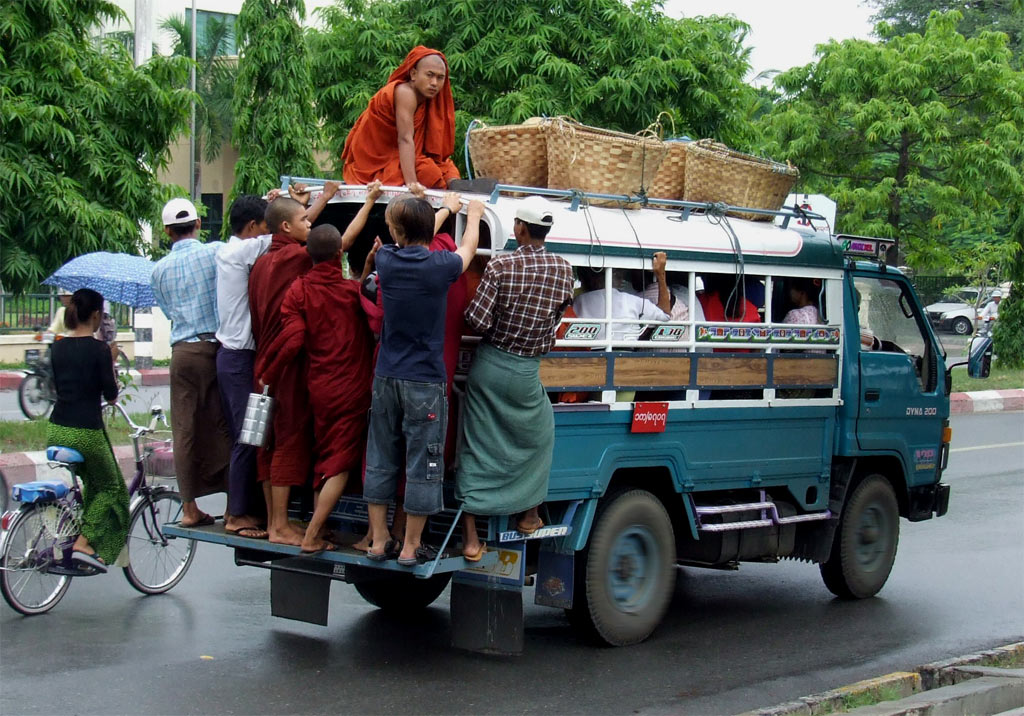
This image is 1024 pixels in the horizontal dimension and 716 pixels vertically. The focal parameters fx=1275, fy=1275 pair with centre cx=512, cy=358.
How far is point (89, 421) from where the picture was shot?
6.87 meters

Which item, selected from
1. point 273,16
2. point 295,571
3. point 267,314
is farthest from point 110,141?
point 295,571

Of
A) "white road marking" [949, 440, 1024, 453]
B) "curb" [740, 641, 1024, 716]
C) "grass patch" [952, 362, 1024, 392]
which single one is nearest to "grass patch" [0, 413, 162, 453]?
"curb" [740, 641, 1024, 716]

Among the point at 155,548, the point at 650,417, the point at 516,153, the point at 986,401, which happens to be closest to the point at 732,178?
the point at 516,153

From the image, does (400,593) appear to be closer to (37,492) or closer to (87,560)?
(87,560)

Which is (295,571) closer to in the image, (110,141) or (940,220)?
(110,141)

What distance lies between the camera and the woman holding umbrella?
22.4 feet

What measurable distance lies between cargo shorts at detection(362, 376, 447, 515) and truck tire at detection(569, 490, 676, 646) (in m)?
1.08

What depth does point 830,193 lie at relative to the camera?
22594 millimetres

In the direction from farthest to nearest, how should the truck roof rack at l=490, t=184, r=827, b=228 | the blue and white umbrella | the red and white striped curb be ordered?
the red and white striped curb, the blue and white umbrella, the truck roof rack at l=490, t=184, r=827, b=228

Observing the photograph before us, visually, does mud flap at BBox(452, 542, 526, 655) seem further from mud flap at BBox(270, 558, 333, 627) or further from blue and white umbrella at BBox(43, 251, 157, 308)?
blue and white umbrella at BBox(43, 251, 157, 308)

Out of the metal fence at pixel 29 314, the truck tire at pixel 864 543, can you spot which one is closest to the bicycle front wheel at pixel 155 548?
the truck tire at pixel 864 543

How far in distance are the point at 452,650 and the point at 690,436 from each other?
1.64 m

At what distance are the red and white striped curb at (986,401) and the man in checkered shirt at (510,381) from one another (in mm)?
14832

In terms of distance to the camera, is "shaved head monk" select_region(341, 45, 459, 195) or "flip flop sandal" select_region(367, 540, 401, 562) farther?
"shaved head monk" select_region(341, 45, 459, 195)
